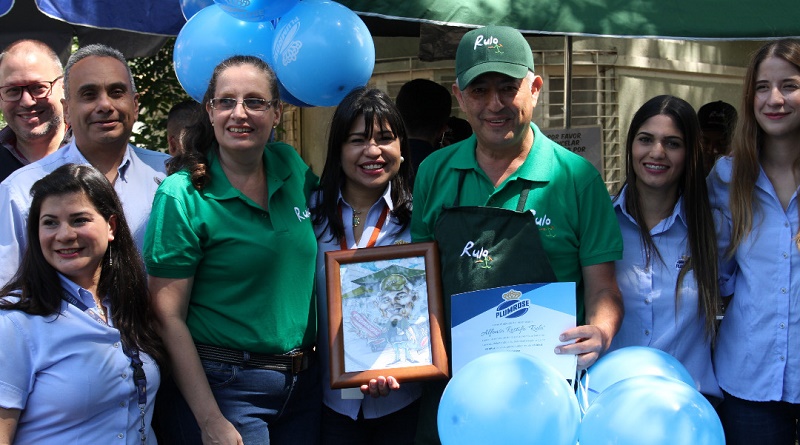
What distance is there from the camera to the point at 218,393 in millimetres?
3053

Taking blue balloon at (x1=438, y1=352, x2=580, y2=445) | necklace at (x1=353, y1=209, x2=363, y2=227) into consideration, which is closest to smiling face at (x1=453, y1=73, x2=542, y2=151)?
necklace at (x1=353, y1=209, x2=363, y2=227)

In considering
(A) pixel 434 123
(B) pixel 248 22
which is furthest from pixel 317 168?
(B) pixel 248 22

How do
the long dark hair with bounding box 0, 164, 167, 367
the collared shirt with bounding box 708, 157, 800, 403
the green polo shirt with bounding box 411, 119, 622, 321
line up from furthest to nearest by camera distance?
the collared shirt with bounding box 708, 157, 800, 403 → the green polo shirt with bounding box 411, 119, 622, 321 → the long dark hair with bounding box 0, 164, 167, 367

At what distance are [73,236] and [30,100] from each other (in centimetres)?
156

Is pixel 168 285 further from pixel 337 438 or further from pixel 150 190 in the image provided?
pixel 337 438

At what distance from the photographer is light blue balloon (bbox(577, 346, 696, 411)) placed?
8.80ft

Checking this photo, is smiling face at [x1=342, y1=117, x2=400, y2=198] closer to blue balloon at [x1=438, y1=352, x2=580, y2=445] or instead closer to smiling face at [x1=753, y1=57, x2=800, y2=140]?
blue balloon at [x1=438, y1=352, x2=580, y2=445]

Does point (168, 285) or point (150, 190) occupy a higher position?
point (150, 190)

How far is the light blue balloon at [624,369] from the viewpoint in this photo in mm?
2684

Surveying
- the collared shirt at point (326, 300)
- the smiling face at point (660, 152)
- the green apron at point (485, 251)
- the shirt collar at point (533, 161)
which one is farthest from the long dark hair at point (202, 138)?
the smiling face at point (660, 152)

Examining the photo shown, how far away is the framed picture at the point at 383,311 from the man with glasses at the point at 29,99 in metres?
1.93

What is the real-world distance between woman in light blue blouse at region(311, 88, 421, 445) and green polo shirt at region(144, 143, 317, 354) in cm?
21

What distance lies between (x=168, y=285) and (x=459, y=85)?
50.6 inches

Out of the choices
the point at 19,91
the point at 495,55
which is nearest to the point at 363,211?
the point at 495,55
